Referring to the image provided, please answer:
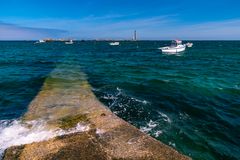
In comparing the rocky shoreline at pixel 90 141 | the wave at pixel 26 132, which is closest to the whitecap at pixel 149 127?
the rocky shoreline at pixel 90 141

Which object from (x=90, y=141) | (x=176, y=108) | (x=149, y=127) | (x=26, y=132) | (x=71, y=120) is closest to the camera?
(x=90, y=141)

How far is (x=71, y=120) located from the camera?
428 inches

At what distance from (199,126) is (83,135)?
21.9 ft

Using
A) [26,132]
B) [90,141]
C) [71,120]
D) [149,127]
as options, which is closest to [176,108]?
[149,127]

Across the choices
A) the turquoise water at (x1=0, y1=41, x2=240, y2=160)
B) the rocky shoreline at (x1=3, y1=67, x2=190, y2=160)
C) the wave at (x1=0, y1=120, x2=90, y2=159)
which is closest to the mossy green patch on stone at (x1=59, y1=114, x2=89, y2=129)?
the rocky shoreline at (x1=3, y1=67, x2=190, y2=160)

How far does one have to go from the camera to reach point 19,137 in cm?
920

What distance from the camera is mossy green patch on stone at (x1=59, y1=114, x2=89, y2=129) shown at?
10.1 metres

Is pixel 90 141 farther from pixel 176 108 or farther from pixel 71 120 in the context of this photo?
pixel 176 108

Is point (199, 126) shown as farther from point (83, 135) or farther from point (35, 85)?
point (35, 85)

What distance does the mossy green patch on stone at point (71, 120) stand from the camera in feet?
33.2

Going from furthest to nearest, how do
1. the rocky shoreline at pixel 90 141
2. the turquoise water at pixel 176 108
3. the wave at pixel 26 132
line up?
the turquoise water at pixel 176 108
the wave at pixel 26 132
the rocky shoreline at pixel 90 141

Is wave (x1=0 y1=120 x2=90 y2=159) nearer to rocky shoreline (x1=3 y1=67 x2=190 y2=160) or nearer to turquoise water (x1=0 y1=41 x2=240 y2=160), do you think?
rocky shoreline (x1=3 y1=67 x2=190 y2=160)

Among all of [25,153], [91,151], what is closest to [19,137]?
[25,153]

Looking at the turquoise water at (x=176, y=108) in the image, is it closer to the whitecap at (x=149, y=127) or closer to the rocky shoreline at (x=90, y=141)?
the whitecap at (x=149, y=127)
